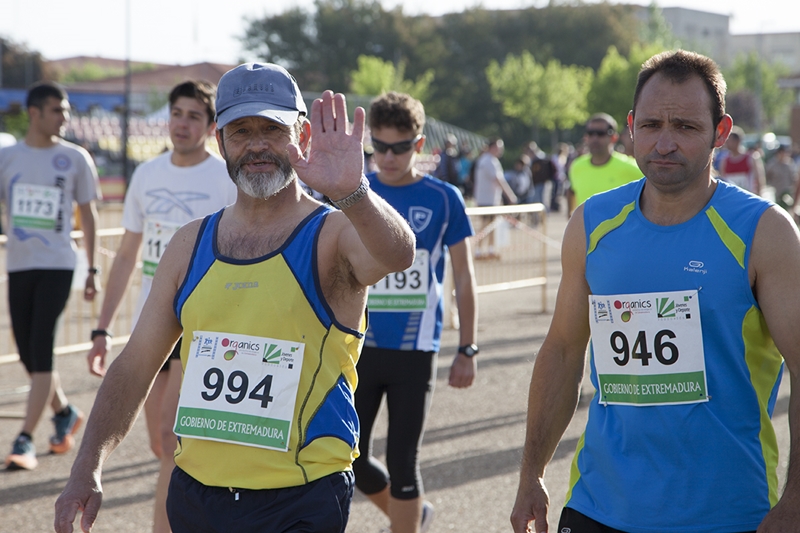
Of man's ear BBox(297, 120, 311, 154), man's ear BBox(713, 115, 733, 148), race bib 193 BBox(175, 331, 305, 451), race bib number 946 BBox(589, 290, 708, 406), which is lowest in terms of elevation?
race bib 193 BBox(175, 331, 305, 451)

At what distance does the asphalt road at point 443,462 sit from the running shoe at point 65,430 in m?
0.08

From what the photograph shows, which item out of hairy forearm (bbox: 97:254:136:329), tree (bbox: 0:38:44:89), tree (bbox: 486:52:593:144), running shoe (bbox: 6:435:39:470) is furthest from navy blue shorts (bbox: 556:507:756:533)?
tree (bbox: 0:38:44:89)

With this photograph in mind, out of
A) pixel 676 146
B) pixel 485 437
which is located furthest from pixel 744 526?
pixel 485 437

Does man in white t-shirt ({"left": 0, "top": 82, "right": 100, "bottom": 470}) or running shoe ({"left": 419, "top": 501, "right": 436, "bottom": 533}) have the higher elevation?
man in white t-shirt ({"left": 0, "top": 82, "right": 100, "bottom": 470})

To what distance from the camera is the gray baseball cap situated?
299 centimetres

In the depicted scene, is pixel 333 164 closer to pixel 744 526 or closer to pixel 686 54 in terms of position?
pixel 686 54

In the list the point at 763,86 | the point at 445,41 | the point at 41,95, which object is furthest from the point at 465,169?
the point at 763,86

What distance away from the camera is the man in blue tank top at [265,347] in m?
2.85

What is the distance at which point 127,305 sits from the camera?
12.5 meters

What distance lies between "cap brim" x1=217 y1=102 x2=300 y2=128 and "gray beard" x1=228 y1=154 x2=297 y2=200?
0.12 meters

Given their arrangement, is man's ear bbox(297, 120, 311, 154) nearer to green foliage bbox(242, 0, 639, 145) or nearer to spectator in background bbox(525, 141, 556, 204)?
spectator in background bbox(525, 141, 556, 204)

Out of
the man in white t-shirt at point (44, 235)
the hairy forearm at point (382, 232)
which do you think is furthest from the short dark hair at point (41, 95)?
the hairy forearm at point (382, 232)

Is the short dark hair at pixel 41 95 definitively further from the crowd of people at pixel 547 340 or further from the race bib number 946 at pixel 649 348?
the race bib number 946 at pixel 649 348

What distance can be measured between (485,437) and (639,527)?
4.55 metres
